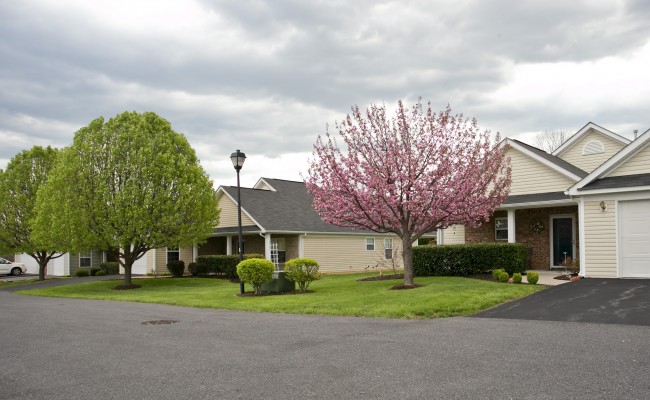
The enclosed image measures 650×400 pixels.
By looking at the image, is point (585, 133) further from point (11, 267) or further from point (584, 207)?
point (11, 267)

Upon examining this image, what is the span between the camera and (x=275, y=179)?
38.2 metres

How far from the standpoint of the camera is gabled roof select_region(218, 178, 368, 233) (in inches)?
1193

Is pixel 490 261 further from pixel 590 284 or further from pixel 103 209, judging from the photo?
pixel 103 209

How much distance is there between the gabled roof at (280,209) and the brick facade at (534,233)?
1050 centimetres

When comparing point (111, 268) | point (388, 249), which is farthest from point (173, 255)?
point (388, 249)

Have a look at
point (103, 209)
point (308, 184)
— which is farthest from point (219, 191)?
point (308, 184)

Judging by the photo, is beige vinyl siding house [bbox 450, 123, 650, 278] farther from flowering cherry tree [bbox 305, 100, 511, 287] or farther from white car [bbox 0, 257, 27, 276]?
white car [bbox 0, 257, 27, 276]

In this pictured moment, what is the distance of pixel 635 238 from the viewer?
1692 centimetres

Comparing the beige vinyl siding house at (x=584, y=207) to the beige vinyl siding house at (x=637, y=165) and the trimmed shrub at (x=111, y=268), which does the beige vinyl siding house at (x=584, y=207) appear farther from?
the trimmed shrub at (x=111, y=268)

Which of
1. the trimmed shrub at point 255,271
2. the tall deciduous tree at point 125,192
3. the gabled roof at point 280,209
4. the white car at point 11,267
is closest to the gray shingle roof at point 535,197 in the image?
the trimmed shrub at point 255,271

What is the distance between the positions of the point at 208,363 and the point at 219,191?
26671 mm

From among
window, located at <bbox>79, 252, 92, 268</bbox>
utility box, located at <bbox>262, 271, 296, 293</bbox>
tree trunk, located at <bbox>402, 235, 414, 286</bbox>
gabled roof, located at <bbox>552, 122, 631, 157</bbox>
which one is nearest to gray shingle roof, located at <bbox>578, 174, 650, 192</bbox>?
tree trunk, located at <bbox>402, 235, 414, 286</bbox>

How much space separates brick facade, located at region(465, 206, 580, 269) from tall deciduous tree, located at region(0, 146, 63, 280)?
23942 millimetres

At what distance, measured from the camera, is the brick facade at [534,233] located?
2264 cm
